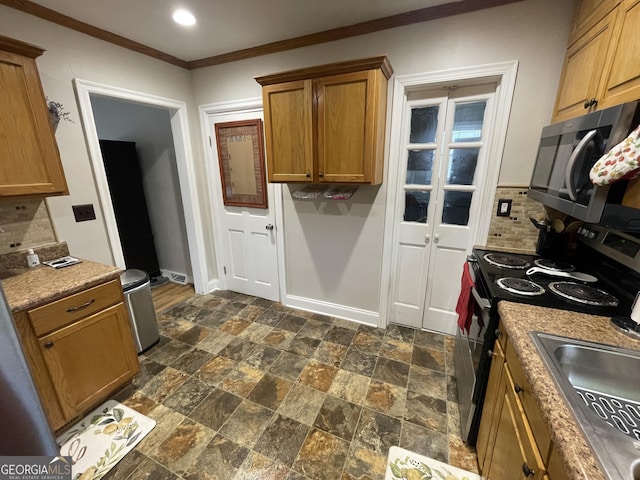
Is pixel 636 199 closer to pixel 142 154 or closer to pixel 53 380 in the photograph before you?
pixel 53 380

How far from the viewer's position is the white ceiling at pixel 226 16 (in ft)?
5.77

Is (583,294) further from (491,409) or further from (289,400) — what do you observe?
(289,400)

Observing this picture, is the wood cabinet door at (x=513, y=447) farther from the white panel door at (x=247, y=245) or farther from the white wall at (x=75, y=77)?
the white wall at (x=75, y=77)

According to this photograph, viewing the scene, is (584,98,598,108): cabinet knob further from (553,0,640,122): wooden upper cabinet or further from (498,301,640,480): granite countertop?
(498,301,640,480): granite countertop

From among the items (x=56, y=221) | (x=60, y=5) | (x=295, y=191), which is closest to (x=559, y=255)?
(x=295, y=191)

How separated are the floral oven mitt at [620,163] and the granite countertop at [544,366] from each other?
1.88 feet

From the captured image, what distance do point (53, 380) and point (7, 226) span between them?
107cm

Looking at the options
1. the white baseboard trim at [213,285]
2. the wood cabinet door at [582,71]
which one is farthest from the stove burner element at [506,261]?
the white baseboard trim at [213,285]

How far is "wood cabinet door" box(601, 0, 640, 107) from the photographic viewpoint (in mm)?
1081

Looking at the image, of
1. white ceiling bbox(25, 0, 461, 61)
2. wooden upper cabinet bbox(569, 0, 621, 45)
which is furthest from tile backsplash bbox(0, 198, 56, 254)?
wooden upper cabinet bbox(569, 0, 621, 45)

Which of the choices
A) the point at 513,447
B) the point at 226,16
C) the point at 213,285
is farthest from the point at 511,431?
the point at 213,285

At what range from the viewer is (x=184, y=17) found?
6.28 ft

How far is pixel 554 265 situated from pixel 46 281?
122 inches

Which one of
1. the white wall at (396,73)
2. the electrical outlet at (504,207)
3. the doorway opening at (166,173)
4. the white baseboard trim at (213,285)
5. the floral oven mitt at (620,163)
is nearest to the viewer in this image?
the floral oven mitt at (620,163)
